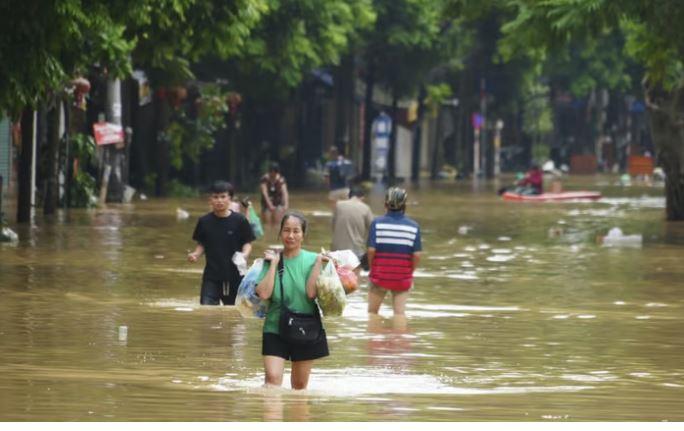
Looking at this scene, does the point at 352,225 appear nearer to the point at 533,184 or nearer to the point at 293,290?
the point at 293,290

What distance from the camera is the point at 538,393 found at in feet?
41.9

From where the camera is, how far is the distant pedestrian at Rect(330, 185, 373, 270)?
2097 cm

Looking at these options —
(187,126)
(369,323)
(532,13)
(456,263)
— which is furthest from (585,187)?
(369,323)

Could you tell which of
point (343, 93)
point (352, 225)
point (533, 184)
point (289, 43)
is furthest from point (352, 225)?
point (343, 93)

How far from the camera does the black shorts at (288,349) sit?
40.2ft

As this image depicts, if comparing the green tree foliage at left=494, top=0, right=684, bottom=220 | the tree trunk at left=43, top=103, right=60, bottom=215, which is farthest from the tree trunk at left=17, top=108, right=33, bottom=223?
the green tree foliage at left=494, top=0, right=684, bottom=220

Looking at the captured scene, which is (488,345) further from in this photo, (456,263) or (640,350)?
(456,263)

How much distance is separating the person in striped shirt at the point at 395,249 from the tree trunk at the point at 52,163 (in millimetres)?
19933

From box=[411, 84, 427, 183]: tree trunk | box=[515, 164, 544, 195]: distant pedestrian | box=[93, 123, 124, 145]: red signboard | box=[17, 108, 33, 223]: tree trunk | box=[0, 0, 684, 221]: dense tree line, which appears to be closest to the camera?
box=[0, 0, 684, 221]: dense tree line

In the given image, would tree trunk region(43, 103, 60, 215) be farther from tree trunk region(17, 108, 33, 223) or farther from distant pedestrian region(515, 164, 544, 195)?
distant pedestrian region(515, 164, 544, 195)

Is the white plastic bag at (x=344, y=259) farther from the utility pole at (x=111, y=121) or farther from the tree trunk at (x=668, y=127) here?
the utility pole at (x=111, y=121)

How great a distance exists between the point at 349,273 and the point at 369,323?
213 inches

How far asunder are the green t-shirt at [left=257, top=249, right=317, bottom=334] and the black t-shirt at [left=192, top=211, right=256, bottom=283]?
4.74m

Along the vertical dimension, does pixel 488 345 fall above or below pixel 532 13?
below
